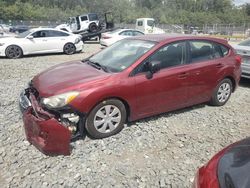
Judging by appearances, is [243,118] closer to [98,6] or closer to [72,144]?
[72,144]

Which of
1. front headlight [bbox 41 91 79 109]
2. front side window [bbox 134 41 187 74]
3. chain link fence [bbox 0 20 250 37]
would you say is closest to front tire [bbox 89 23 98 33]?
front side window [bbox 134 41 187 74]

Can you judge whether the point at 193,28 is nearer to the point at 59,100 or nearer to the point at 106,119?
the point at 106,119

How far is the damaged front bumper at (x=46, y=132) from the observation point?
3611 millimetres

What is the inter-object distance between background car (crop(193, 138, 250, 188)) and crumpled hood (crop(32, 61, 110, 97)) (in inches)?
92.3

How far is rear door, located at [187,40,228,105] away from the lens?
5.20 metres

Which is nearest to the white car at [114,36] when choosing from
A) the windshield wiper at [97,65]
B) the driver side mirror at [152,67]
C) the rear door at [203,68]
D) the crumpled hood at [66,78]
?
the rear door at [203,68]

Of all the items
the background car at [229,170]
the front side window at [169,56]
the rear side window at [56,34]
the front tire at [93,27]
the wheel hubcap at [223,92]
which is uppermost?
the front tire at [93,27]

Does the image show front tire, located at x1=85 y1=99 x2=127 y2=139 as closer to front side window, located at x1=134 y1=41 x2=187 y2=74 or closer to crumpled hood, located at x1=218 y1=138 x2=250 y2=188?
Result: front side window, located at x1=134 y1=41 x2=187 y2=74

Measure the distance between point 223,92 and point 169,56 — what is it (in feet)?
5.84

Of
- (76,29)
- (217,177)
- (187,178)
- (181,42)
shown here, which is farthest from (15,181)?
(76,29)

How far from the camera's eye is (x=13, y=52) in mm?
12023

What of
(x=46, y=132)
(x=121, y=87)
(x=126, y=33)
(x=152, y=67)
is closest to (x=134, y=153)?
(x=121, y=87)

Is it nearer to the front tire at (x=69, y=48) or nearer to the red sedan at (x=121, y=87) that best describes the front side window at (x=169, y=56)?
the red sedan at (x=121, y=87)

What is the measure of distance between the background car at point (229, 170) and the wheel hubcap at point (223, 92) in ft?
12.0
